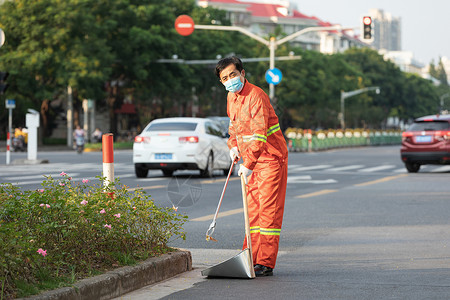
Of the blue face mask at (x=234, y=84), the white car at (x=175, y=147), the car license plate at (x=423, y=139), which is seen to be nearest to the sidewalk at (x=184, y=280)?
the blue face mask at (x=234, y=84)

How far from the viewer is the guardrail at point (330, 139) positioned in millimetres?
55459

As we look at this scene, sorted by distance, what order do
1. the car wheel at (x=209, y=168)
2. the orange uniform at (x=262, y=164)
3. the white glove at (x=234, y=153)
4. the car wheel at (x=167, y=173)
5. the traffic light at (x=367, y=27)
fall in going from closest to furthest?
the orange uniform at (x=262, y=164)
the white glove at (x=234, y=153)
the car wheel at (x=209, y=168)
the car wheel at (x=167, y=173)
the traffic light at (x=367, y=27)

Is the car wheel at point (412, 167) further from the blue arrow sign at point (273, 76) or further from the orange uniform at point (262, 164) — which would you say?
the orange uniform at point (262, 164)

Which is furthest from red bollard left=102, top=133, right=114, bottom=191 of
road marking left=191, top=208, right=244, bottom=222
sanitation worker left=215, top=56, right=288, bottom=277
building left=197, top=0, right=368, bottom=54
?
building left=197, top=0, right=368, bottom=54

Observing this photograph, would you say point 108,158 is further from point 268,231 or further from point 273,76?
point 273,76

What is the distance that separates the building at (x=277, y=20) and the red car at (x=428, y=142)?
10252 cm

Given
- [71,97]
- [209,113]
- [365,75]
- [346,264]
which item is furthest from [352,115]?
[346,264]

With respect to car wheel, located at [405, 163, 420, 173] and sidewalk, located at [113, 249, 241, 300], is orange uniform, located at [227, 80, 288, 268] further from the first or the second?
car wheel, located at [405, 163, 420, 173]

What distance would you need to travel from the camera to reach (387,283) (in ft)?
23.9

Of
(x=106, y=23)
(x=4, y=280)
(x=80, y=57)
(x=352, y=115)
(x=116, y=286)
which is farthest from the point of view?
(x=352, y=115)

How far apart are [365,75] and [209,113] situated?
4528 cm

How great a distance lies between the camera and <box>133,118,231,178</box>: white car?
73.4 feet

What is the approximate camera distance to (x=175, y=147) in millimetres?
22391

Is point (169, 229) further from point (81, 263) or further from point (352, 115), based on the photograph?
point (352, 115)
